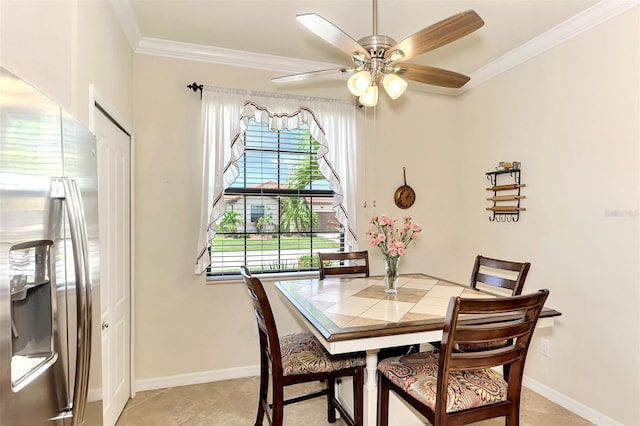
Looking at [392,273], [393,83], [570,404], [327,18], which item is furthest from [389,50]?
[570,404]

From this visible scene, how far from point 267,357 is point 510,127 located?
8.99 feet

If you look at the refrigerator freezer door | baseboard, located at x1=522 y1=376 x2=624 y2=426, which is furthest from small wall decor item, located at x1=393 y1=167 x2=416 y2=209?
the refrigerator freezer door

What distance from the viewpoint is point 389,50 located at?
1.82 meters

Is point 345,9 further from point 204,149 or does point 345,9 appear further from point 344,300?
point 344,300

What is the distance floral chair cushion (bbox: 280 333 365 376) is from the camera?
76.6 inches

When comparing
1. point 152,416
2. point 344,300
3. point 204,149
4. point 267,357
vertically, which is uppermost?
point 204,149

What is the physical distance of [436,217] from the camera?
373 cm

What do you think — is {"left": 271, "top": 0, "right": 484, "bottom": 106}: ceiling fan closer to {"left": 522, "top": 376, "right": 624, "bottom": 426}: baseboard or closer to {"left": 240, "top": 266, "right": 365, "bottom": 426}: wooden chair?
{"left": 240, "top": 266, "right": 365, "bottom": 426}: wooden chair

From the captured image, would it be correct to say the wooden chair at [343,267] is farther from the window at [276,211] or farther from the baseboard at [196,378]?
the baseboard at [196,378]

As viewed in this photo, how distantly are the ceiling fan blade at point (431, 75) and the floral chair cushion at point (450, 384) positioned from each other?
62.6 inches

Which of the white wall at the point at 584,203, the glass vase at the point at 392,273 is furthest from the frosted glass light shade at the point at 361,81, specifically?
the white wall at the point at 584,203

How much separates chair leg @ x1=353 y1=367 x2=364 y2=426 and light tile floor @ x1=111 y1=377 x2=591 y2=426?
0.44 metres

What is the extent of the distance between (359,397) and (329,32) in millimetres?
1906

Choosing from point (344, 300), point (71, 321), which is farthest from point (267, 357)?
point (71, 321)
